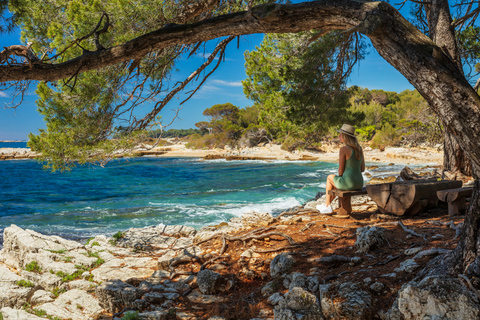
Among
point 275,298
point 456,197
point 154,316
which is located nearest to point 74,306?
point 154,316

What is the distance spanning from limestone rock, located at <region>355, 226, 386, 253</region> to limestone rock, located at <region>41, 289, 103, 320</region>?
2.93 metres

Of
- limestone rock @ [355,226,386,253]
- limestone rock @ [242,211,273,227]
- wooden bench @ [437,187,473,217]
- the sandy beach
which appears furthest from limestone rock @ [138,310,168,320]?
the sandy beach

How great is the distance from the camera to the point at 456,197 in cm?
403

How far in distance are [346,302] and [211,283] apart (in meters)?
1.66

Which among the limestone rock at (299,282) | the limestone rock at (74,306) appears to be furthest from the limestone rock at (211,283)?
the limestone rock at (74,306)

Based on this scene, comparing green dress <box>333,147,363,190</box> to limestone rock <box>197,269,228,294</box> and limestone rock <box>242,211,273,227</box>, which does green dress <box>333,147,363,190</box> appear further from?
limestone rock <box>197,269,228,294</box>

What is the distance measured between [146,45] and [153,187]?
17048mm

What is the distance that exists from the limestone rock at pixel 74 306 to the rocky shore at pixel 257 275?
0.5 inches

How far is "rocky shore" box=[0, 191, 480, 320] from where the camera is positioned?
2121 mm

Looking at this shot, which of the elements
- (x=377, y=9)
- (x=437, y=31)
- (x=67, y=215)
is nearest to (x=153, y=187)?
(x=67, y=215)

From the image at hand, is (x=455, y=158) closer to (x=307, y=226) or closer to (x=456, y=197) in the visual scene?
(x=456, y=197)

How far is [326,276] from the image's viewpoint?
279 centimetres

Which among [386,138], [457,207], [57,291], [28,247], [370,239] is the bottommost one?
[57,291]

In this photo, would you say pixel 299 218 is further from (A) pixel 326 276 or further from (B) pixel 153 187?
(B) pixel 153 187
